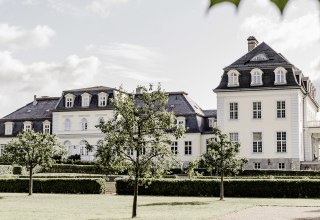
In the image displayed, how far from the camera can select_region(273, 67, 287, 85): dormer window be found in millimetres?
46531

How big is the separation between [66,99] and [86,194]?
28.9 metres

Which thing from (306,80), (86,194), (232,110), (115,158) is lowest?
(86,194)

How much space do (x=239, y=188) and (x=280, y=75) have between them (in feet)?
61.3

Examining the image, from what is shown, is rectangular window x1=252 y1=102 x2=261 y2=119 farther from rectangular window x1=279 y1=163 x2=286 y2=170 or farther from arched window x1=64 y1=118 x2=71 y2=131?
arched window x1=64 y1=118 x2=71 y2=131

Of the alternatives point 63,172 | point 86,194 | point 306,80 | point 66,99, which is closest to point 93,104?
point 66,99

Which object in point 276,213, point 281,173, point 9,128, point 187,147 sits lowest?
point 276,213

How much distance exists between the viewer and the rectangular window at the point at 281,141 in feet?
152

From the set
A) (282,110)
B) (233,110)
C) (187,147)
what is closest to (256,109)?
(233,110)

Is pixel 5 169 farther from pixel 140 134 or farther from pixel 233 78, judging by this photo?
pixel 140 134

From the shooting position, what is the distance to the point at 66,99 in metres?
60.8

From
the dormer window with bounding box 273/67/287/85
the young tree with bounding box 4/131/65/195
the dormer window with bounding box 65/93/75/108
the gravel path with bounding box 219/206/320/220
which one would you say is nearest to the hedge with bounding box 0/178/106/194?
the young tree with bounding box 4/131/65/195

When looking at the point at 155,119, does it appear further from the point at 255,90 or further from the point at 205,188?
the point at 255,90

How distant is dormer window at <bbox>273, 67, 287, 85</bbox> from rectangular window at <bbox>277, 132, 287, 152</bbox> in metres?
4.45

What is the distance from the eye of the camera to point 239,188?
30688mm
